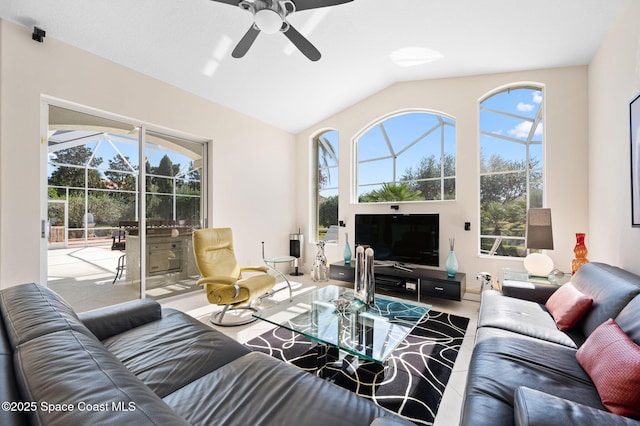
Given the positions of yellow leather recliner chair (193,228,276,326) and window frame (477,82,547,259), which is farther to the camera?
window frame (477,82,547,259)

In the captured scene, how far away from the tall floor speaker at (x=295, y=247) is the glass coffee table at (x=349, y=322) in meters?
2.56

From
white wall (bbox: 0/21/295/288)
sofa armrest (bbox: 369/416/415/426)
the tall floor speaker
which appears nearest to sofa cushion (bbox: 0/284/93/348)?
sofa armrest (bbox: 369/416/415/426)

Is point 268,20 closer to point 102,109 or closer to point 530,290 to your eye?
point 102,109

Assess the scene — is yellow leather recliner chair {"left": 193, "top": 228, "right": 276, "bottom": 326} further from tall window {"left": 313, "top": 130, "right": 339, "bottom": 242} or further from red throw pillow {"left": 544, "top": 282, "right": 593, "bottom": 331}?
red throw pillow {"left": 544, "top": 282, "right": 593, "bottom": 331}

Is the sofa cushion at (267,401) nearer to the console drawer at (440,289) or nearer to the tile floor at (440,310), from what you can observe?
the tile floor at (440,310)

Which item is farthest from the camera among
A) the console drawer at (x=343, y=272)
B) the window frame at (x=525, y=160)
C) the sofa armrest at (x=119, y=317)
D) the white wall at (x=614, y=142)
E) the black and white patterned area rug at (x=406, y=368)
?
the console drawer at (x=343, y=272)

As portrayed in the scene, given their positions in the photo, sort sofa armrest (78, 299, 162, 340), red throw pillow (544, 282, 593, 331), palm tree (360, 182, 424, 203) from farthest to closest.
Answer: palm tree (360, 182, 424, 203) < red throw pillow (544, 282, 593, 331) < sofa armrest (78, 299, 162, 340)

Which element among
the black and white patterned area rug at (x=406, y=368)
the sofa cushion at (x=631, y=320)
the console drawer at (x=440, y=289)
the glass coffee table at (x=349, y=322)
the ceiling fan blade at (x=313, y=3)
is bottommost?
the black and white patterned area rug at (x=406, y=368)

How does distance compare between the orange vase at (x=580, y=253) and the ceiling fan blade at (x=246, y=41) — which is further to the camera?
the orange vase at (x=580, y=253)

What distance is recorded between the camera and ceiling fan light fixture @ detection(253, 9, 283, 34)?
1.97 metres

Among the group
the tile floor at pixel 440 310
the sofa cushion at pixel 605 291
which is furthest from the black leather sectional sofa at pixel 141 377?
the sofa cushion at pixel 605 291

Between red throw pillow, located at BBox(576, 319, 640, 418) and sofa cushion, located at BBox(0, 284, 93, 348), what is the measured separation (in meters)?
2.14

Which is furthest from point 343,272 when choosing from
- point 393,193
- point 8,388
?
point 8,388

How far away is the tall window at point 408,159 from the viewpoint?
416 centimetres
